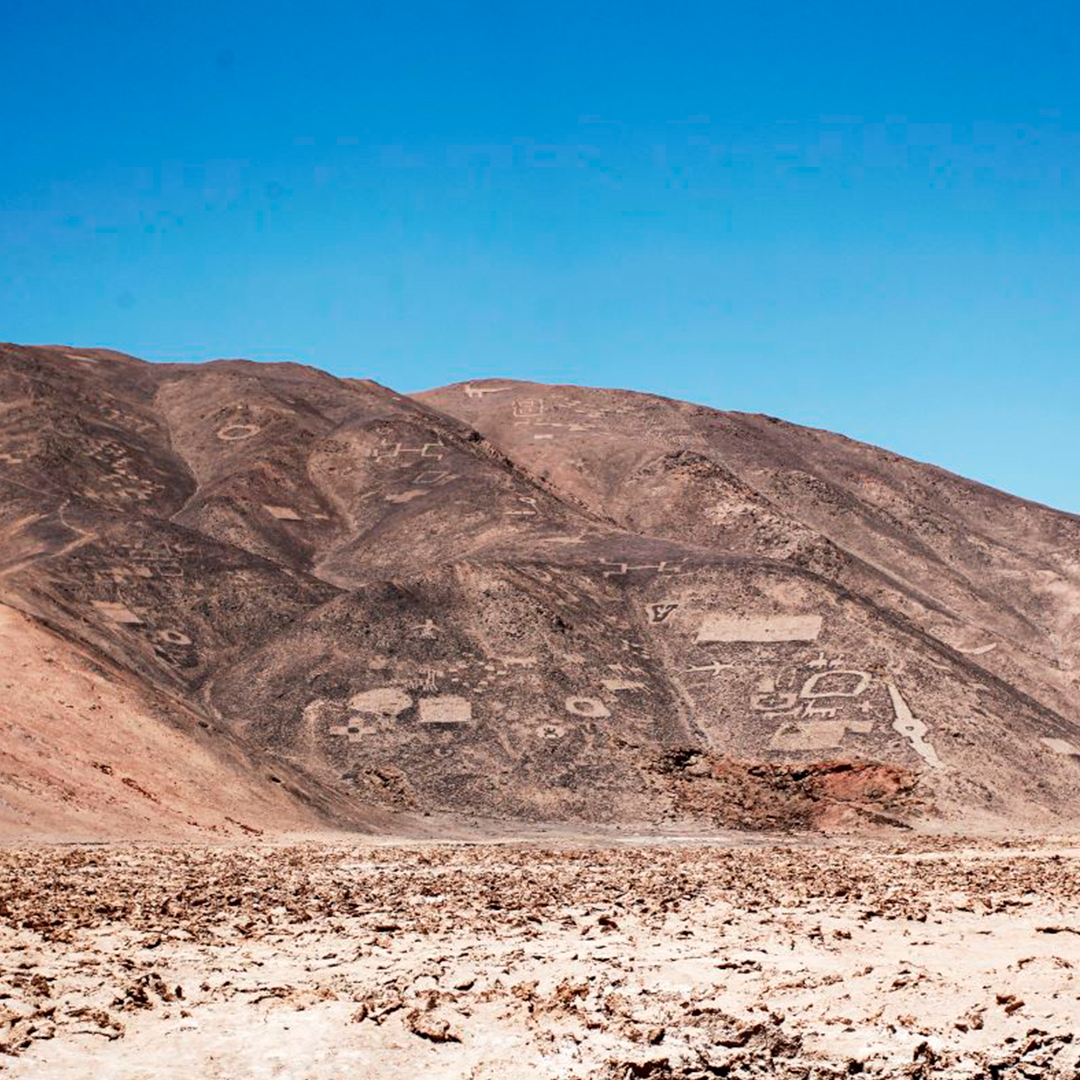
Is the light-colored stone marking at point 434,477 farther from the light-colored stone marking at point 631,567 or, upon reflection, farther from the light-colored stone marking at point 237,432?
the light-colored stone marking at point 631,567

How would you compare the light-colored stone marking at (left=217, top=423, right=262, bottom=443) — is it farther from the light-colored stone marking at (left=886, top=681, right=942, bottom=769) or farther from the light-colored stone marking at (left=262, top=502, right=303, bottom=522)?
the light-colored stone marking at (left=886, top=681, right=942, bottom=769)

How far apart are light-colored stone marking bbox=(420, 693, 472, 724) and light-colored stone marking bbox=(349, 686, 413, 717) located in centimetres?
70

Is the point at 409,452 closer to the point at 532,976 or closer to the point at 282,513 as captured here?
the point at 282,513

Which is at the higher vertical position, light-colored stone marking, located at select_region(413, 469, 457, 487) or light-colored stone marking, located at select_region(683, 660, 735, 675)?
light-colored stone marking, located at select_region(413, 469, 457, 487)

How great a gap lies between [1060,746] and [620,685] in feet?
53.1

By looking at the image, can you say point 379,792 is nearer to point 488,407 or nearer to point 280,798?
point 280,798

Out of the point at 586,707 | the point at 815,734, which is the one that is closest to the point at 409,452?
the point at 586,707

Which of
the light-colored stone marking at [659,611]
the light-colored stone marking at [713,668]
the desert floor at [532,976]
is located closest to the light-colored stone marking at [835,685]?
the light-colored stone marking at [713,668]

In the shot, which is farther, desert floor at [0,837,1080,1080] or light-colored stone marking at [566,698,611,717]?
light-colored stone marking at [566,698,611,717]

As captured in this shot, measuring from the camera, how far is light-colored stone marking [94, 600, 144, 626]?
2197 inches

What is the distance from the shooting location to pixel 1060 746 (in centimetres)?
5306

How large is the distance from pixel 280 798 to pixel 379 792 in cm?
678

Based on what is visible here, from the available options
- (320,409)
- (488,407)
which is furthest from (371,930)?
(488,407)

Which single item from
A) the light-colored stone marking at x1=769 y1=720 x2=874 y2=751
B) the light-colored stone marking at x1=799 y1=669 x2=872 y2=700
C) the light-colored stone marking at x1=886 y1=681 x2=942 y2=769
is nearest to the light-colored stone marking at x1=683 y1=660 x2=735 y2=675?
the light-colored stone marking at x1=799 y1=669 x2=872 y2=700
